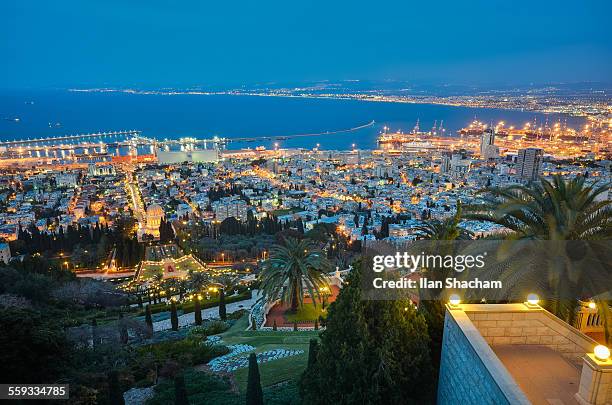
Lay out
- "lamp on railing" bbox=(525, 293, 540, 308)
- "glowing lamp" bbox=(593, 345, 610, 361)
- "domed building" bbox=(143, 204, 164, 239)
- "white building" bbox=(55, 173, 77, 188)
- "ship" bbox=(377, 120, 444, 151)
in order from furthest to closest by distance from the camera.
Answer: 1. "ship" bbox=(377, 120, 444, 151)
2. "white building" bbox=(55, 173, 77, 188)
3. "domed building" bbox=(143, 204, 164, 239)
4. "lamp on railing" bbox=(525, 293, 540, 308)
5. "glowing lamp" bbox=(593, 345, 610, 361)

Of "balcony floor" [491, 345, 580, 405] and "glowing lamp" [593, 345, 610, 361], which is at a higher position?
"glowing lamp" [593, 345, 610, 361]

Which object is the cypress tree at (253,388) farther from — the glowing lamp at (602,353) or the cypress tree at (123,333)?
the cypress tree at (123,333)

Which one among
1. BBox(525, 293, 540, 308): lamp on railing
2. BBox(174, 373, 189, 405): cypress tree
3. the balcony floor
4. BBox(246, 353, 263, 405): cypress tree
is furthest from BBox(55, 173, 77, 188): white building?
the balcony floor

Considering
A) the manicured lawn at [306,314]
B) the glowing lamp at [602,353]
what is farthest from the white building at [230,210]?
the glowing lamp at [602,353]

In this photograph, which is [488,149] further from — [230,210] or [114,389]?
[114,389]

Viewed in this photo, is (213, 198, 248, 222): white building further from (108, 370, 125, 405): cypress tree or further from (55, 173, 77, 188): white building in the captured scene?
(108, 370, 125, 405): cypress tree

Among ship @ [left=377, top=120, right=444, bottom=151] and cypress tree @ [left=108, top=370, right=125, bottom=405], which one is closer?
cypress tree @ [left=108, top=370, right=125, bottom=405]

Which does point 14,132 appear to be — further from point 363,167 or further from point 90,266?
point 90,266
